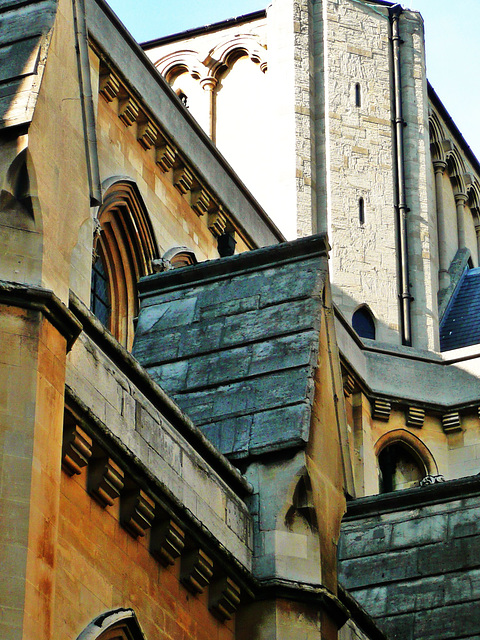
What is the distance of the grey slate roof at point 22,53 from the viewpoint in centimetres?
1005

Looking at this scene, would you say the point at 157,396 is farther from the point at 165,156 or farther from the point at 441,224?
the point at 441,224

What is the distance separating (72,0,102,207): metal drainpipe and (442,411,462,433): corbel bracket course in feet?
61.3

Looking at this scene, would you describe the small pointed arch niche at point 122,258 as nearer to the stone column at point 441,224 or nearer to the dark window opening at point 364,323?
the dark window opening at point 364,323

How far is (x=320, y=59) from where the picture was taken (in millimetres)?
32500

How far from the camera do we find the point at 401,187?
3231 cm

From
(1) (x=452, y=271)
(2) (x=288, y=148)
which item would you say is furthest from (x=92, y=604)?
(1) (x=452, y=271)

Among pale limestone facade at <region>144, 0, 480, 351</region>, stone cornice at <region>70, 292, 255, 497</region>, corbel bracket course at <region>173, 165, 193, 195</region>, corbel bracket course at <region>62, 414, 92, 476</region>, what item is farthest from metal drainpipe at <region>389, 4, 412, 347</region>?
corbel bracket course at <region>62, 414, 92, 476</region>

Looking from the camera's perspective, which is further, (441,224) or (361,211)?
(441,224)

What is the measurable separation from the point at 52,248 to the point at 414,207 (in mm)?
22713

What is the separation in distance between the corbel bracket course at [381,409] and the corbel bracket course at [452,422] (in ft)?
3.40

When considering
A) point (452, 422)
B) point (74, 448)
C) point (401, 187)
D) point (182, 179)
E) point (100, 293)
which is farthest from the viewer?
point (401, 187)

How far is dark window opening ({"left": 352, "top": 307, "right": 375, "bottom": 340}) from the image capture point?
3064 centimetres

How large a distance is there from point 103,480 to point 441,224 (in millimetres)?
26413

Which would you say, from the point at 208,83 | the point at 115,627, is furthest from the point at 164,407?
the point at 208,83
